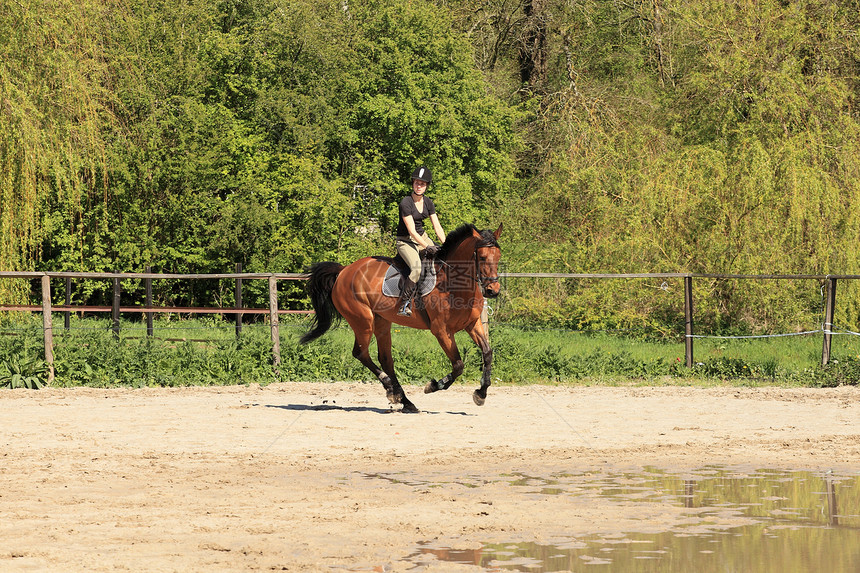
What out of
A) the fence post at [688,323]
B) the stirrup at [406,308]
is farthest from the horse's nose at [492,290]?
the fence post at [688,323]

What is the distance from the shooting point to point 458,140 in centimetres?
2811

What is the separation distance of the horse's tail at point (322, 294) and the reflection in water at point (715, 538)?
6.02 m

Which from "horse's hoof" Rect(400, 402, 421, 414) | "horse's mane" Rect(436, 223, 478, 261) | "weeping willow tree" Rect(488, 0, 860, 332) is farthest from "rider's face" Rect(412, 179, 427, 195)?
"weeping willow tree" Rect(488, 0, 860, 332)

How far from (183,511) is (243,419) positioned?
192 inches

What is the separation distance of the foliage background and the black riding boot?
6.87 m

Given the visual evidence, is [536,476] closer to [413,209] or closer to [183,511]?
[183,511]

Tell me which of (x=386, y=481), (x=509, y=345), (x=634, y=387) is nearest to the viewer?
(x=386, y=481)

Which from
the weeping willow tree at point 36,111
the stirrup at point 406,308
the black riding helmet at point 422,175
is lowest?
the stirrup at point 406,308

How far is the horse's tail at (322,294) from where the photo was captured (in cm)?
1405

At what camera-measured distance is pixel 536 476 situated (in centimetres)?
877

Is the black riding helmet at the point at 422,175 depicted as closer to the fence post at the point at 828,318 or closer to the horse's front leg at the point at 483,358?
the horse's front leg at the point at 483,358

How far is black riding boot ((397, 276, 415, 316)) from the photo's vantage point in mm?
12773

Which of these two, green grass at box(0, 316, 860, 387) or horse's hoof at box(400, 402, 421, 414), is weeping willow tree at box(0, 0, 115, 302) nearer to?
green grass at box(0, 316, 860, 387)

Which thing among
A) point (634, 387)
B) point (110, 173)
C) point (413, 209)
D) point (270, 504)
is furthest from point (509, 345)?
point (110, 173)
